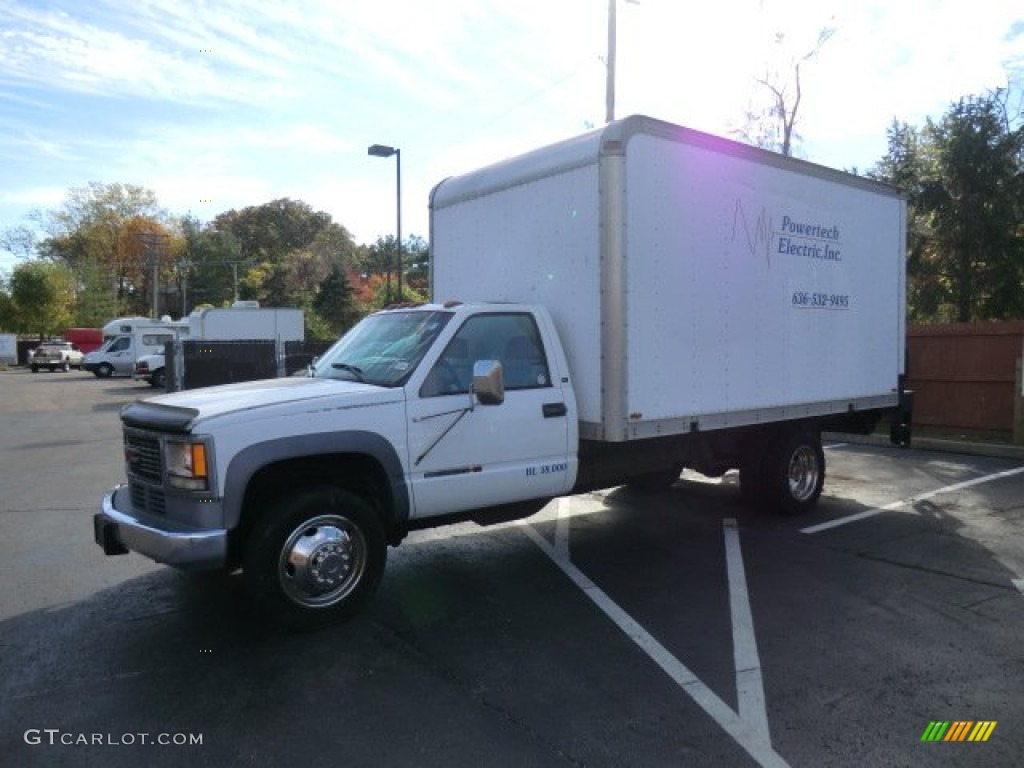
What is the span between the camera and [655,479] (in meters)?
7.66

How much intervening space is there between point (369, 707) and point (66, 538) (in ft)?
15.3

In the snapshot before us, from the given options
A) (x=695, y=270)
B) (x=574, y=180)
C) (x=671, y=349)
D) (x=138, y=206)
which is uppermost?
(x=138, y=206)

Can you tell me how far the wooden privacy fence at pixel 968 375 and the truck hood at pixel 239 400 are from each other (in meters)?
10.3

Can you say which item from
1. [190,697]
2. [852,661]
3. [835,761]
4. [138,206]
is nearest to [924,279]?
[852,661]

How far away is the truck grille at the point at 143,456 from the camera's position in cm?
473

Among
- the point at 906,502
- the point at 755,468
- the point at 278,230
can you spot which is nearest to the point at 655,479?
the point at 755,468

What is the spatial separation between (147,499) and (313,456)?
42.0 inches

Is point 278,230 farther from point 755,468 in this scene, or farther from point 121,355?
point 755,468

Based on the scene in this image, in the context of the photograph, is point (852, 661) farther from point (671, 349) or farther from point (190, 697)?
point (190, 697)

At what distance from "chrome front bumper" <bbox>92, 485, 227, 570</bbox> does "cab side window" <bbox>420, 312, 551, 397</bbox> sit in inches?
65.0

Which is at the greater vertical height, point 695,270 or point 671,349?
point 695,270

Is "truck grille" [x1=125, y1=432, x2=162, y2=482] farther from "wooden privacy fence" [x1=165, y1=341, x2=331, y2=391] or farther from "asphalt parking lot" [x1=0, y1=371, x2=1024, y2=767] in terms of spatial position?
"wooden privacy fence" [x1=165, y1=341, x2=331, y2=391]

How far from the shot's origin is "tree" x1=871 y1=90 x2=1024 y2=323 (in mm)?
16141

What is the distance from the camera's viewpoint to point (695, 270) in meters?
6.25
